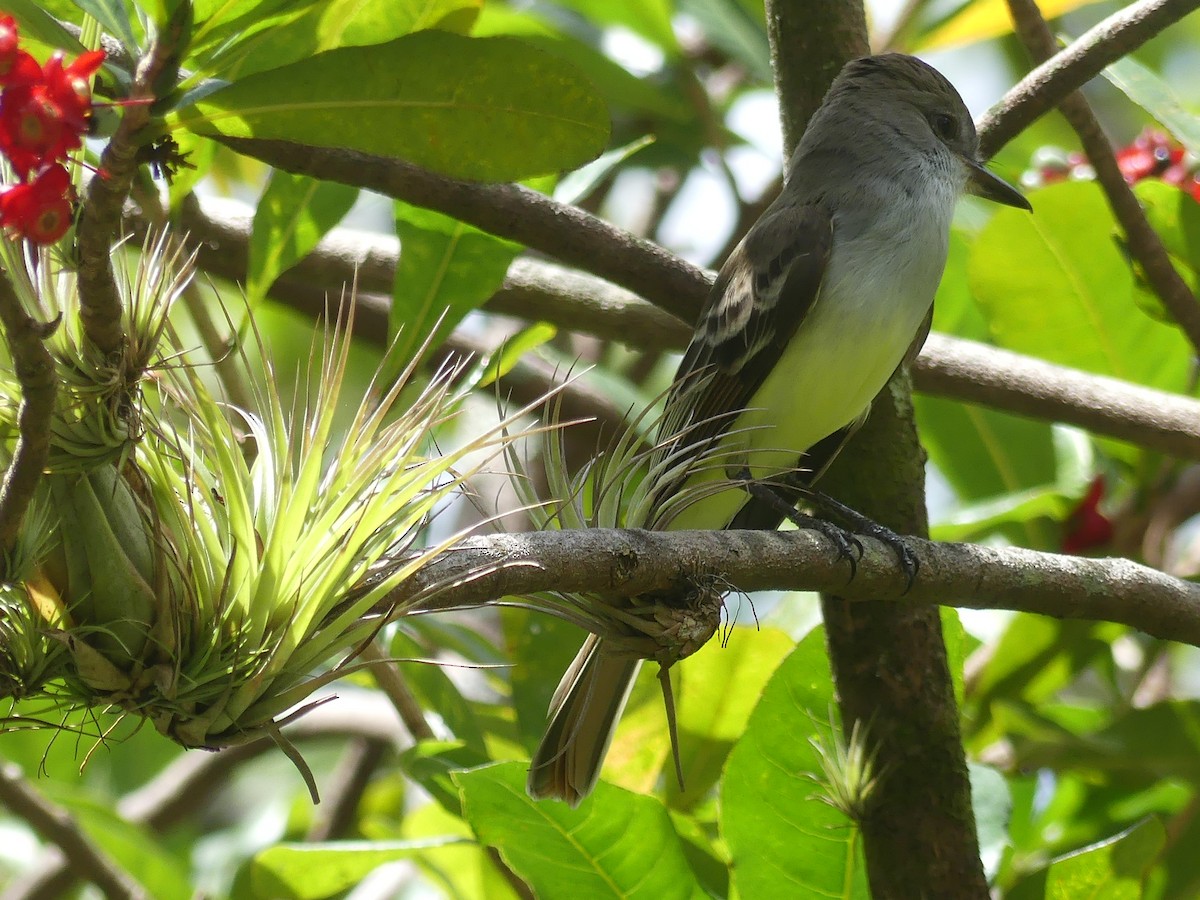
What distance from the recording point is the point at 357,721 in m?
3.89

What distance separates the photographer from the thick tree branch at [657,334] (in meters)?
2.81

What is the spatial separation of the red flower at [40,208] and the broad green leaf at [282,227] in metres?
1.33

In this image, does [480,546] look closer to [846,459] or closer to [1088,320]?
[846,459]

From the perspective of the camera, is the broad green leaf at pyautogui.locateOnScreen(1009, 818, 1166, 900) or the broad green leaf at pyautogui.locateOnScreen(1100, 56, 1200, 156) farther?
the broad green leaf at pyautogui.locateOnScreen(1100, 56, 1200, 156)

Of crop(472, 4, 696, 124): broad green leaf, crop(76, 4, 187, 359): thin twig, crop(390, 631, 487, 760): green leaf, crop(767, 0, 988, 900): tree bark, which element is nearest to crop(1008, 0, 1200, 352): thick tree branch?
crop(767, 0, 988, 900): tree bark

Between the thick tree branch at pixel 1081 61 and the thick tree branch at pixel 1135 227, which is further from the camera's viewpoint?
the thick tree branch at pixel 1135 227

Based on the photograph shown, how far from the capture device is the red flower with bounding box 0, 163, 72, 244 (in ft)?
3.62

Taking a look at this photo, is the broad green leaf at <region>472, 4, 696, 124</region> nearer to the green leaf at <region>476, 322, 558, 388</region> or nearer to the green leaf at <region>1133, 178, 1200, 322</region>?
the green leaf at <region>476, 322, 558, 388</region>

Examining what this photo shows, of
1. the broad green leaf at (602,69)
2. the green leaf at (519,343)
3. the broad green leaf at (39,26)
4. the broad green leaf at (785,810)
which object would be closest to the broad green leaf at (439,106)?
the broad green leaf at (39,26)

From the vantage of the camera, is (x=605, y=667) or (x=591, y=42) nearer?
(x=605, y=667)

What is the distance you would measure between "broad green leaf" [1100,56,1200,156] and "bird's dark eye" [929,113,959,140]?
830 mm

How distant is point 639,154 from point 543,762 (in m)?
2.74

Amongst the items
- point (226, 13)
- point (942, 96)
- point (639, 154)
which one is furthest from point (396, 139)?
point (639, 154)

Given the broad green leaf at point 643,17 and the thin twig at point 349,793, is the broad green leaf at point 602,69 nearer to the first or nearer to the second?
the broad green leaf at point 643,17
